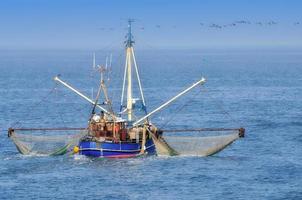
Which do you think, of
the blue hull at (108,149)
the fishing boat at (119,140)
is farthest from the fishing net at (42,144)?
the blue hull at (108,149)

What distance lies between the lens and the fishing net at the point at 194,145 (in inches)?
3873

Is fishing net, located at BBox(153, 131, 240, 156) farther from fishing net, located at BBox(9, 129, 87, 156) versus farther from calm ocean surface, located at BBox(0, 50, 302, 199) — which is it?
fishing net, located at BBox(9, 129, 87, 156)

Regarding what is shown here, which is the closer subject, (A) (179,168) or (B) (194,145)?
(A) (179,168)

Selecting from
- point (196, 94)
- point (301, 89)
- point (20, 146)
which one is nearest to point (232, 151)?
point (20, 146)

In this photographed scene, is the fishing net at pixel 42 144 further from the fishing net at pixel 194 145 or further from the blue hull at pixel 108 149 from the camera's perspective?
the fishing net at pixel 194 145

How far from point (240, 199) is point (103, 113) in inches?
958

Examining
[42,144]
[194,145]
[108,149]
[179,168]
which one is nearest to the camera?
[179,168]

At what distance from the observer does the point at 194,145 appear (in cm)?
9944

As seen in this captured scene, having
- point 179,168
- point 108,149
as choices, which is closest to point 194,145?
point 179,168

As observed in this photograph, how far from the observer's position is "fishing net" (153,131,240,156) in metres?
98.4

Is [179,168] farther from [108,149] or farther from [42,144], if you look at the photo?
[42,144]

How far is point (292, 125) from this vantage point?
122000 millimetres

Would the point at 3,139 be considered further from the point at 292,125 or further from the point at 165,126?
the point at 292,125

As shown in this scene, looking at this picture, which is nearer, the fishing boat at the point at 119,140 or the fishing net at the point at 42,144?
the fishing boat at the point at 119,140
